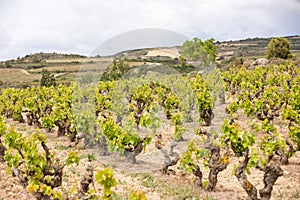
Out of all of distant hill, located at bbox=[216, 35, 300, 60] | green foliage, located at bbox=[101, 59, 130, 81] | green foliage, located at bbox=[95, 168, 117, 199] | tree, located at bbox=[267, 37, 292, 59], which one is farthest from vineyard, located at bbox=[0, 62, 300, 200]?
distant hill, located at bbox=[216, 35, 300, 60]

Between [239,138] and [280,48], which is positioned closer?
[239,138]

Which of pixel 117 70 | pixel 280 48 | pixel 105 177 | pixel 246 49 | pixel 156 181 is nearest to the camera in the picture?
pixel 105 177

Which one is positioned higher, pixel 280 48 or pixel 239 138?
pixel 280 48

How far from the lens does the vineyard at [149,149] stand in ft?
22.7

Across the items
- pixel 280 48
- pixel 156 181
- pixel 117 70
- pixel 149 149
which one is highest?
pixel 280 48

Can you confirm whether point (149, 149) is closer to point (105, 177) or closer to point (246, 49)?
point (105, 177)

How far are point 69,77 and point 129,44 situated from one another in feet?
145

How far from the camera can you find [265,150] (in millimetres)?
7617

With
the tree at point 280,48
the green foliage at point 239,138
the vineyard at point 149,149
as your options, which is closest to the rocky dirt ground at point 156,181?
the vineyard at point 149,149

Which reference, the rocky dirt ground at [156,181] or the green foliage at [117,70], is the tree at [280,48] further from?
the rocky dirt ground at [156,181]

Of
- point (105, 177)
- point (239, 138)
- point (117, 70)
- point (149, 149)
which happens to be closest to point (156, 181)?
point (239, 138)

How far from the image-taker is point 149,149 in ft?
39.2

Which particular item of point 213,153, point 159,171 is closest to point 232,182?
point 213,153

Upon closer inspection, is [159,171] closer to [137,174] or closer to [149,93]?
[137,174]
